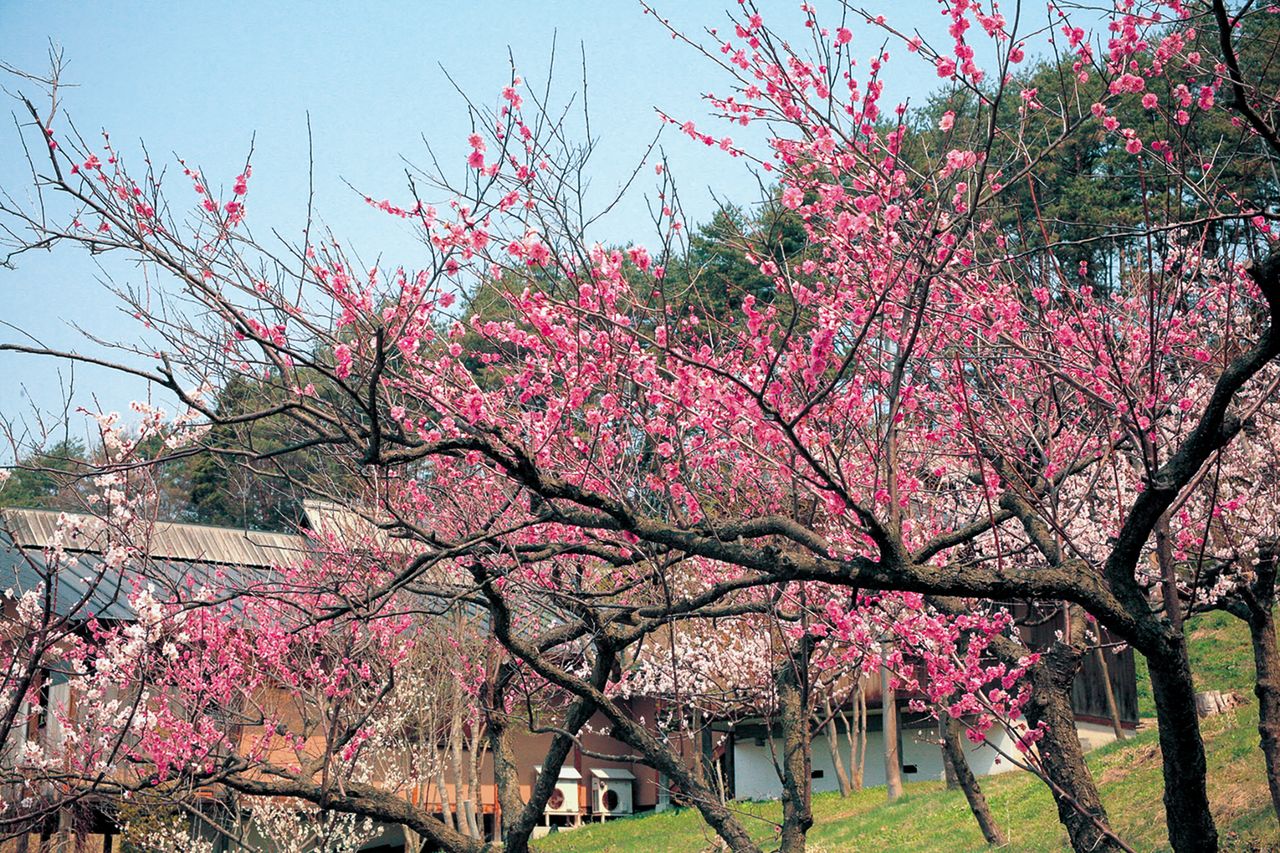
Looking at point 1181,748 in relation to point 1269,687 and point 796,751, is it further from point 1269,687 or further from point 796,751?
point 1269,687

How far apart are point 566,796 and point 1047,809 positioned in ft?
41.5

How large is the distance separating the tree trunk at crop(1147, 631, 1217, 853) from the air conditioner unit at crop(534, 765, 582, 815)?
19520 millimetres

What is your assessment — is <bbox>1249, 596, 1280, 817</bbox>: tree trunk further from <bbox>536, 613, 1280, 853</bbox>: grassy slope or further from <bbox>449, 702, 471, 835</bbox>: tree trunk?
<bbox>449, 702, 471, 835</bbox>: tree trunk

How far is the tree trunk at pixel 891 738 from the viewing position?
16.7 meters

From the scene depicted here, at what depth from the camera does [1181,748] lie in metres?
4.05

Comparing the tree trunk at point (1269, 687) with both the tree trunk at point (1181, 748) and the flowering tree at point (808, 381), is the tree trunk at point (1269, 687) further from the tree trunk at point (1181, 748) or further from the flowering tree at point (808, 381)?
the tree trunk at point (1181, 748)

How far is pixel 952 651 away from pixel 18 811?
1085 centimetres

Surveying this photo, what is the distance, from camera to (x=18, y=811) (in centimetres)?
1160

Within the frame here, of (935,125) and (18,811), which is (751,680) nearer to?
(18,811)

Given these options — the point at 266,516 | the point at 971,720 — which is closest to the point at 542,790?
the point at 971,720

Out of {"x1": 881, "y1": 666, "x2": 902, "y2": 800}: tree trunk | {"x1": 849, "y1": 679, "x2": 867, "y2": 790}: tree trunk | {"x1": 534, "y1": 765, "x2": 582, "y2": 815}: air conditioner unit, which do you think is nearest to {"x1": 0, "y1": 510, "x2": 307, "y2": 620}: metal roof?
{"x1": 534, "y1": 765, "x2": 582, "y2": 815}: air conditioner unit

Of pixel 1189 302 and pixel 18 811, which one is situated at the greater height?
pixel 1189 302

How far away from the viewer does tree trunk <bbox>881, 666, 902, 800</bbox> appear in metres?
16.7

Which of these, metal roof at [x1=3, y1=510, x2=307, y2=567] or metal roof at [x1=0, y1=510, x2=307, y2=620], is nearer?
metal roof at [x1=0, y1=510, x2=307, y2=620]
